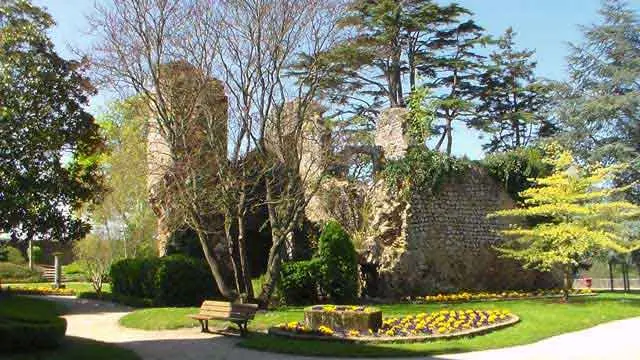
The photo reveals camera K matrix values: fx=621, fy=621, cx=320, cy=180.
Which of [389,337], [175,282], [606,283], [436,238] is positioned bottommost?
[606,283]

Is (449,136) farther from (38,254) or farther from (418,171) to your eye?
(38,254)

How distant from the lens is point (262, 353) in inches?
417

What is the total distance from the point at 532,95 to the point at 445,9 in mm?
8234

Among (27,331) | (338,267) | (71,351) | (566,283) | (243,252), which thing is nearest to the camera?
(27,331)

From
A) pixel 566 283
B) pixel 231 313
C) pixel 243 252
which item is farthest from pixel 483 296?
pixel 231 313

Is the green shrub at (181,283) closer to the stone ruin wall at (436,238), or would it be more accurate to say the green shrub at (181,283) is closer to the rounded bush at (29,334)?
the stone ruin wall at (436,238)

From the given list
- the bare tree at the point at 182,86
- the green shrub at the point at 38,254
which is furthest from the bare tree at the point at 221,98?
the green shrub at the point at 38,254

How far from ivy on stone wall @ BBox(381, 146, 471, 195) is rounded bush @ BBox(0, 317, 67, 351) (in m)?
13.0

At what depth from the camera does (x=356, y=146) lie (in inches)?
846

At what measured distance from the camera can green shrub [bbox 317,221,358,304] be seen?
18.4m

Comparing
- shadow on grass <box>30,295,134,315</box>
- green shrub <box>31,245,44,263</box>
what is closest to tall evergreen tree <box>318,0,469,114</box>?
shadow on grass <box>30,295,134,315</box>

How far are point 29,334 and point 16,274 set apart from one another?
91.9 ft

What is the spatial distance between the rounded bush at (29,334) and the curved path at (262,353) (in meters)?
1.45

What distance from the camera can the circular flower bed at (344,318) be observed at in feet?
39.7
